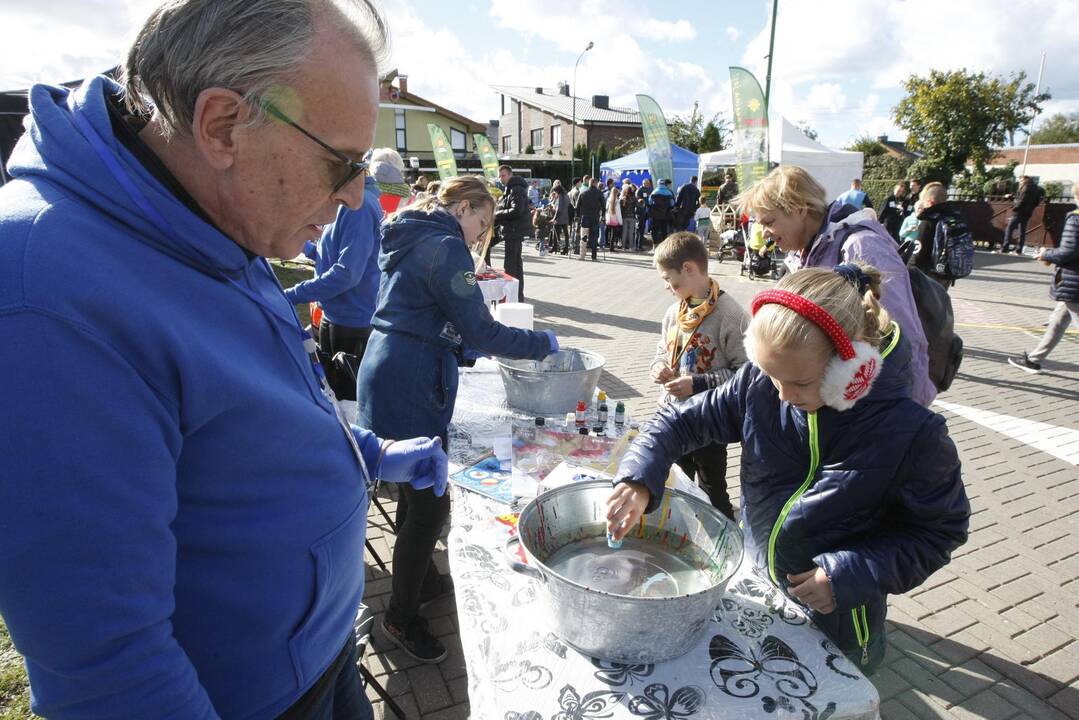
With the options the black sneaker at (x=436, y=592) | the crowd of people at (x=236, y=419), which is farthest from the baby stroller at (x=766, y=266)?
the crowd of people at (x=236, y=419)

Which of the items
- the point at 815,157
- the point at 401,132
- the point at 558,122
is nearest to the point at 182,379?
the point at 815,157

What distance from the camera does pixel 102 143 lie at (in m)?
Result: 0.76

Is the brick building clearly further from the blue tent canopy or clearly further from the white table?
the white table

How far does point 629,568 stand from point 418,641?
134 centimetres

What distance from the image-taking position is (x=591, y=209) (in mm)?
13773

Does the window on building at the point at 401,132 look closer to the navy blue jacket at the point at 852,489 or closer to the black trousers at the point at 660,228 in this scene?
the black trousers at the point at 660,228

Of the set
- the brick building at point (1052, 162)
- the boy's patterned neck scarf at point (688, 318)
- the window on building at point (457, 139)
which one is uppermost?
the window on building at point (457, 139)

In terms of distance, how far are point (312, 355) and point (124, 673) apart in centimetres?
65

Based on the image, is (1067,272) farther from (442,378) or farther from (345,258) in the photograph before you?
(345,258)

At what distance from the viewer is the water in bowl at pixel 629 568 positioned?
133cm

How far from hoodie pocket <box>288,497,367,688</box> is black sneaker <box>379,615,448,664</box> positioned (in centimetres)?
135

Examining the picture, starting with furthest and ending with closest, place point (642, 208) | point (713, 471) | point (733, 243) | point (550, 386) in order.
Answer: point (642, 208) < point (733, 243) < point (713, 471) < point (550, 386)

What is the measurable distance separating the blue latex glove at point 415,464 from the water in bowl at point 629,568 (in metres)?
0.35

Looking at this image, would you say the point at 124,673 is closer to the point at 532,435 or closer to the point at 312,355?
the point at 312,355
